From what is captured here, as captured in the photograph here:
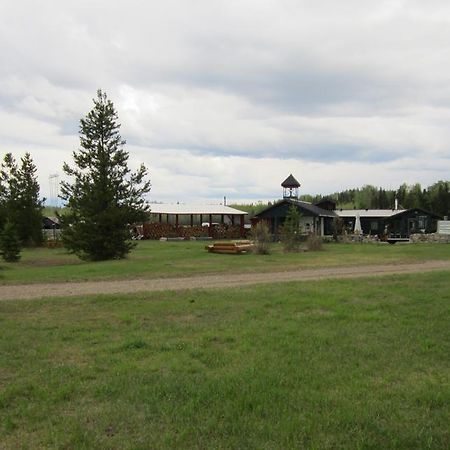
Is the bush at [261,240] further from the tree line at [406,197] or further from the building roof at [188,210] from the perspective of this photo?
the tree line at [406,197]

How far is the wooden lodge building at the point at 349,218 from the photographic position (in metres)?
49.6

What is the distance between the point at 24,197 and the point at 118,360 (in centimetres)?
3742

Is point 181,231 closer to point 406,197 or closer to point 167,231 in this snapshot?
point 167,231

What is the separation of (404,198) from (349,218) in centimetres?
3048

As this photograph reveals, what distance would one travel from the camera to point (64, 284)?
13508 millimetres

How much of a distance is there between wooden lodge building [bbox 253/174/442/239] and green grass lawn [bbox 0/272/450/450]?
1598 inches

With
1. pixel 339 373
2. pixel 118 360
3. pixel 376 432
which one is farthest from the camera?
pixel 118 360

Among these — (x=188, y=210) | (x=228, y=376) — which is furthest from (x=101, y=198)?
(x=188, y=210)

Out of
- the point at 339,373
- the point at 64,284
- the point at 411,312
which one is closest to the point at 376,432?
the point at 339,373

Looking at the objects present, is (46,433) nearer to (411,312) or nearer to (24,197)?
(411,312)

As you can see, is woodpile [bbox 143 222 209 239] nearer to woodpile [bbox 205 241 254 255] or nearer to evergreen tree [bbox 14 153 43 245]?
evergreen tree [bbox 14 153 43 245]

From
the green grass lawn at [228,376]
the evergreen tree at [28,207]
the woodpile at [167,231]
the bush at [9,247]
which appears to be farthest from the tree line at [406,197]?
the green grass lawn at [228,376]

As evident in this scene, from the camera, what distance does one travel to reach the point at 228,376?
513cm

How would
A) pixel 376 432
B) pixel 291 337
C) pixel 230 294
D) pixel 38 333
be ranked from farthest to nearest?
pixel 230 294 < pixel 38 333 < pixel 291 337 < pixel 376 432
